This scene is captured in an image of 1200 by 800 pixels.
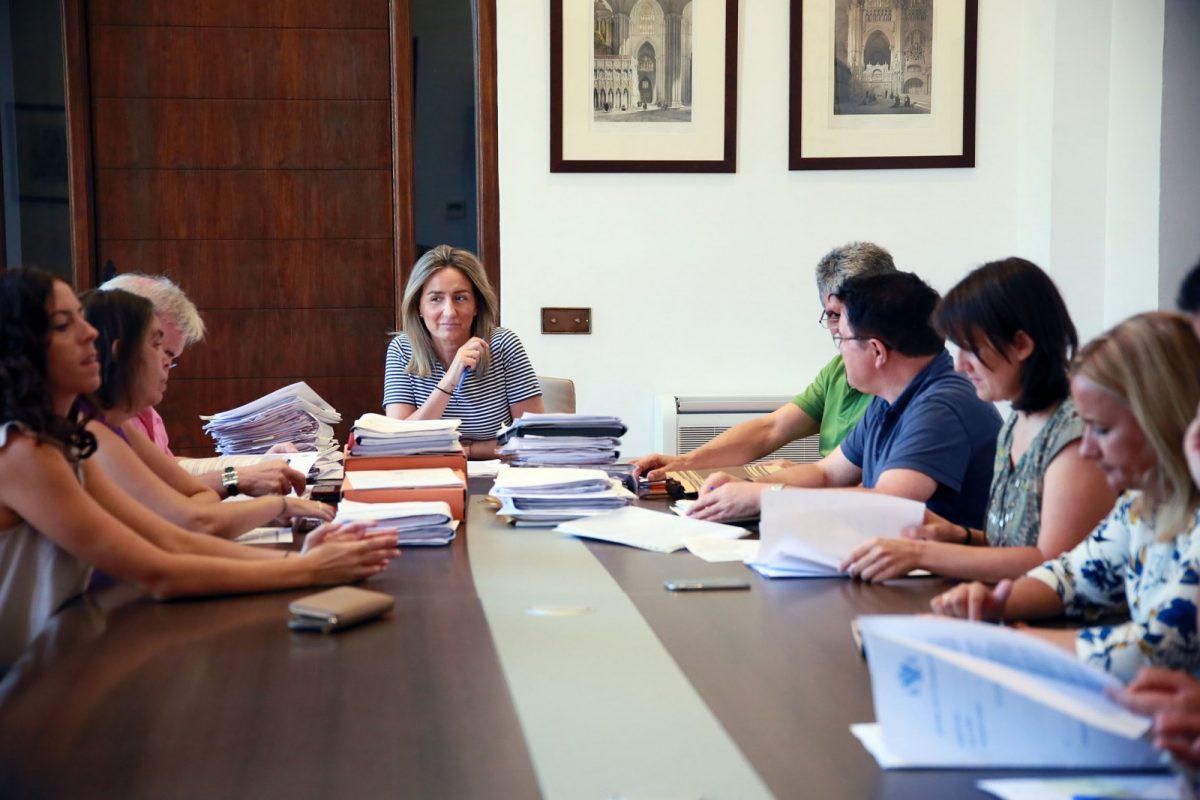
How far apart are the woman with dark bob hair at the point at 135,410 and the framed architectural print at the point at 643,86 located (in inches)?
90.6

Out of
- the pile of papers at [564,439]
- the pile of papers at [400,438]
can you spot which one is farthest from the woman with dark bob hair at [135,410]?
the pile of papers at [564,439]

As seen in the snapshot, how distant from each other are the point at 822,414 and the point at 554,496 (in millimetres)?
1151

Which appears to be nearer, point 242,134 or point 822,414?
point 822,414

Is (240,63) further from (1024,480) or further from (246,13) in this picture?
(1024,480)

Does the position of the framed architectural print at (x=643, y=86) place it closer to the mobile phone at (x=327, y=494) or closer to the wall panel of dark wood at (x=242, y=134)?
the wall panel of dark wood at (x=242, y=134)

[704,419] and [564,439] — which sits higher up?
[564,439]

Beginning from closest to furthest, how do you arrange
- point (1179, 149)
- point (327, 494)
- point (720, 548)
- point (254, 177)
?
1. point (720, 548)
2. point (327, 494)
3. point (1179, 149)
4. point (254, 177)

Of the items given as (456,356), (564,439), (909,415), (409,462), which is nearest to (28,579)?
(409,462)

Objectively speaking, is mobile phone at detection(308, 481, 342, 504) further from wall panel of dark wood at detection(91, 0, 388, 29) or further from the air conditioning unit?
wall panel of dark wood at detection(91, 0, 388, 29)

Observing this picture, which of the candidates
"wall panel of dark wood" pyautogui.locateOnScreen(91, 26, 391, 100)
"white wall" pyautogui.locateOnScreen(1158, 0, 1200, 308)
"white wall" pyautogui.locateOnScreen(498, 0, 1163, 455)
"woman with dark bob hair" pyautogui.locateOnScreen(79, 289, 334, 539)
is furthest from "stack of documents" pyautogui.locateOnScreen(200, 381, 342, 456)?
"white wall" pyautogui.locateOnScreen(1158, 0, 1200, 308)

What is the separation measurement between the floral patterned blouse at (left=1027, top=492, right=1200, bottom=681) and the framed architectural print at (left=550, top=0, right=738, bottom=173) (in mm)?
2954

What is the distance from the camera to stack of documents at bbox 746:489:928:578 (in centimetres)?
189

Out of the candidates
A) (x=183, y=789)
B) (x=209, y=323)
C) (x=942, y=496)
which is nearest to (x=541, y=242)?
(x=209, y=323)

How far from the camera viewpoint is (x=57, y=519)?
1693 mm
